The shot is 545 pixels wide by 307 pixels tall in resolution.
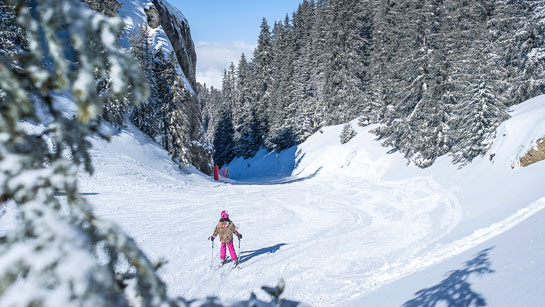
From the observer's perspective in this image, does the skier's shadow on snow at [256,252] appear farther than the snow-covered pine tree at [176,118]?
No

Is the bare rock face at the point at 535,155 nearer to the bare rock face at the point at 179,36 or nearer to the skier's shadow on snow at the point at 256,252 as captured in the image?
the skier's shadow on snow at the point at 256,252

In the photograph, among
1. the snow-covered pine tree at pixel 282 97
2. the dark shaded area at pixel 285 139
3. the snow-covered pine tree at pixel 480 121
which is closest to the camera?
the snow-covered pine tree at pixel 480 121

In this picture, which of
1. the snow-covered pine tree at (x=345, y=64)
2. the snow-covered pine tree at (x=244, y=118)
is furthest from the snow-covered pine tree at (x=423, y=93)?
the snow-covered pine tree at (x=244, y=118)

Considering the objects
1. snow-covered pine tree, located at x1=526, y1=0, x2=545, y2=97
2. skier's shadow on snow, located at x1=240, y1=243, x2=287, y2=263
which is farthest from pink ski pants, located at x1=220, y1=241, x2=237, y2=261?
snow-covered pine tree, located at x1=526, y1=0, x2=545, y2=97

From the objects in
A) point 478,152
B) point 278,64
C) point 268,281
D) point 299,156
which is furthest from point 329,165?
point 278,64

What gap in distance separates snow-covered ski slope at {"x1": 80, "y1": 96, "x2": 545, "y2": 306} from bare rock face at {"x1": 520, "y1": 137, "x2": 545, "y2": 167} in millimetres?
300

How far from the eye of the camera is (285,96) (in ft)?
136

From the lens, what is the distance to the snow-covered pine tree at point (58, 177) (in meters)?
0.86

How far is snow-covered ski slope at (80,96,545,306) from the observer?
18.4 feet

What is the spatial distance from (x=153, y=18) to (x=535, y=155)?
2987 cm

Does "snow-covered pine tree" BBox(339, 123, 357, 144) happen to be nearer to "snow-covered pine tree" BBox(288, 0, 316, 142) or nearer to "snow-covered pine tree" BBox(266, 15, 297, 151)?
"snow-covered pine tree" BBox(288, 0, 316, 142)

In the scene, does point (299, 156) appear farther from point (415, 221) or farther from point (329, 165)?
point (415, 221)

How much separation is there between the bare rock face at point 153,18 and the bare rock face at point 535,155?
95.5 ft

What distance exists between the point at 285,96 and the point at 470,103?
28.2 meters
